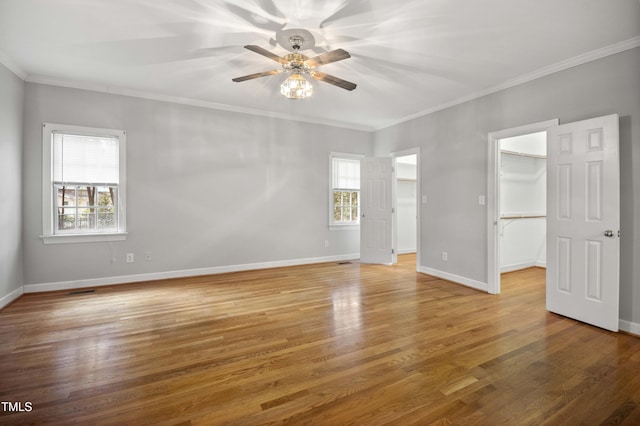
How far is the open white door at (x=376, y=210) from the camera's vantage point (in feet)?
19.5

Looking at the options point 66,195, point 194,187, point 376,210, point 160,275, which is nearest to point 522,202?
point 376,210

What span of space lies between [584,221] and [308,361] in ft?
10.2

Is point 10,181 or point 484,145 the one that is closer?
point 10,181

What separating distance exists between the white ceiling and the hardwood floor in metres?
2.81

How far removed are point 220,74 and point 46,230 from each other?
10.2 feet

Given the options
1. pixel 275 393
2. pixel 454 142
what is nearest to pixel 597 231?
pixel 454 142

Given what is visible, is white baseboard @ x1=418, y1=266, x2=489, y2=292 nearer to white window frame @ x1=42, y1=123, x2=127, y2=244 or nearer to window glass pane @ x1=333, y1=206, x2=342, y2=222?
window glass pane @ x1=333, y1=206, x2=342, y2=222

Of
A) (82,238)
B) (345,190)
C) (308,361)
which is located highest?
(345,190)

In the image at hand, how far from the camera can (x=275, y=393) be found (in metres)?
1.91

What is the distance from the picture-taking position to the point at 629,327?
2855mm

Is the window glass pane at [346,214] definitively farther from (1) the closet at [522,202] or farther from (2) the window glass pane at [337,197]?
(1) the closet at [522,202]

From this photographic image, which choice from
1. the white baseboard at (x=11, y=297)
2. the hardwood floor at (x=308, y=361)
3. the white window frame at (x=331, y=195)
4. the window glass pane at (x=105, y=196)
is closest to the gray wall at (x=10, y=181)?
the white baseboard at (x=11, y=297)

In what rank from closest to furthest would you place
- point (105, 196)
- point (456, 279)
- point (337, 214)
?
point (105, 196) → point (456, 279) → point (337, 214)

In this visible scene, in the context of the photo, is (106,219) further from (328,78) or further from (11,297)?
(328,78)
